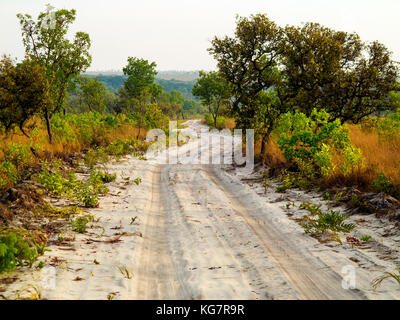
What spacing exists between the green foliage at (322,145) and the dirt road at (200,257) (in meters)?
1.82

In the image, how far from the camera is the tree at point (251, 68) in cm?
1138

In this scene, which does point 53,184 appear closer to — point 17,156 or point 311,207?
point 17,156

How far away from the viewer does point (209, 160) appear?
13.6 m

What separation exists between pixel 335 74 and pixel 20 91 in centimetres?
1151

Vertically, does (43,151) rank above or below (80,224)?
above

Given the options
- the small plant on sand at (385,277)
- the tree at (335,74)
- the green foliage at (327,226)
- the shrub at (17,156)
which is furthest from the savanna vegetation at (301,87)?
the shrub at (17,156)

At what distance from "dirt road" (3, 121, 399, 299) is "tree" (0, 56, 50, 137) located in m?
4.75

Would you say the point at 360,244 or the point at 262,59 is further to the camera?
the point at 262,59

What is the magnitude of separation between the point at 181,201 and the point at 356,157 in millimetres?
4577

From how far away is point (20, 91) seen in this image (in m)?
9.37

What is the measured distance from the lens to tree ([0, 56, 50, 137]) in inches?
355

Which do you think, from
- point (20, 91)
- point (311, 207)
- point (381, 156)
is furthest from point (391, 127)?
point (20, 91)
